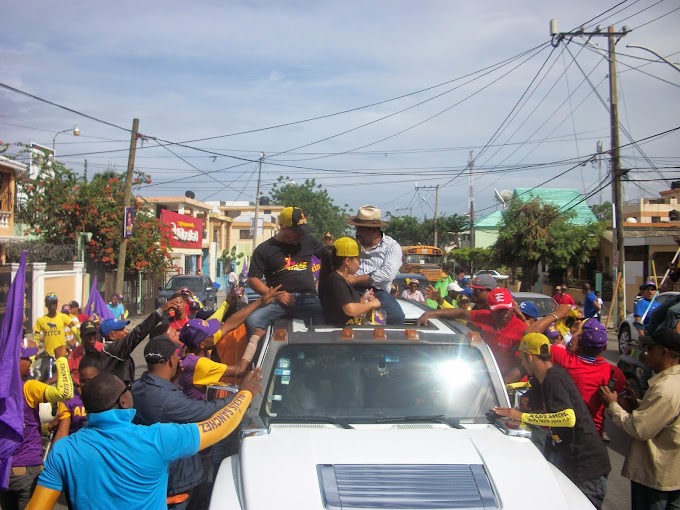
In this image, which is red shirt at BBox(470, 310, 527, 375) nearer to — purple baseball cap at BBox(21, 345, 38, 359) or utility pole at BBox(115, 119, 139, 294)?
purple baseball cap at BBox(21, 345, 38, 359)

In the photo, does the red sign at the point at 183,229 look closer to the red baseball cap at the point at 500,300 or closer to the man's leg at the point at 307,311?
the man's leg at the point at 307,311

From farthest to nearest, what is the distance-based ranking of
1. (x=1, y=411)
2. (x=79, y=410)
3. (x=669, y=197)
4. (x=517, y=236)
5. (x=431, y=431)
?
(x=669, y=197) → (x=517, y=236) → (x=79, y=410) → (x=1, y=411) → (x=431, y=431)

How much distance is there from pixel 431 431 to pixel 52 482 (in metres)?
1.89

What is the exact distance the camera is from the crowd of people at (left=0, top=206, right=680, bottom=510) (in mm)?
3025

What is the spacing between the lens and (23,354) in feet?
18.6

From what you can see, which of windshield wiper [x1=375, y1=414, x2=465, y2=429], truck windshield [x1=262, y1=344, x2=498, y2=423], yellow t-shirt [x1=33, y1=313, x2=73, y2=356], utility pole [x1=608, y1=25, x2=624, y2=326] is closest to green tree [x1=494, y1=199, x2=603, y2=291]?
utility pole [x1=608, y1=25, x2=624, y2=326]

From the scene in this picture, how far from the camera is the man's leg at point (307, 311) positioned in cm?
557

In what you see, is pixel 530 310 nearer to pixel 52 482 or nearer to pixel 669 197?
pixel 52 482

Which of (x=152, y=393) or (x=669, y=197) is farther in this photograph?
(x=669, y=197)

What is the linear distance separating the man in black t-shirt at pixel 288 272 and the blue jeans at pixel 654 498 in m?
2.56

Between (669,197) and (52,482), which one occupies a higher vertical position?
(669,197)

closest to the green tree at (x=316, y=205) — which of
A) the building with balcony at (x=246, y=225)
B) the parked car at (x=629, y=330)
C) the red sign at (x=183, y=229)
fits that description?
the building with balcony at (x=246, y=225)

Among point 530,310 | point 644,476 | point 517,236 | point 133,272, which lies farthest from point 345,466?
point 517,236

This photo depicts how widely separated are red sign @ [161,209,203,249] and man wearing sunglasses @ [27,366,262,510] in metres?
33.7
